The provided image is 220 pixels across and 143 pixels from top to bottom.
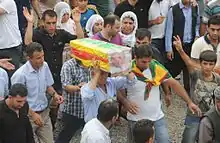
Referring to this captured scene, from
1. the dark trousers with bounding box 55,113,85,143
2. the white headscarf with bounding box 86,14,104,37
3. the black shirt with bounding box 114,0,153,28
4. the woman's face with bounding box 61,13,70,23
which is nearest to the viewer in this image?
the dark trousers with bounding box 55,113,85,143

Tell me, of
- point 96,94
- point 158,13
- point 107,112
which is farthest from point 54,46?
point 107,112

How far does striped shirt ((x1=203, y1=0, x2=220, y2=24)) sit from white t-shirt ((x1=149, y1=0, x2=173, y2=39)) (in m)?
0.64

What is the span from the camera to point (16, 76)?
6.69 meters

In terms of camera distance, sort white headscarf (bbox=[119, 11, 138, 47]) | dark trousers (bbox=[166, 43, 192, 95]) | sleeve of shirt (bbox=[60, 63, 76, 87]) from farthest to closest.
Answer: dark trousers (bbox=[166, 43, 192, 95])
white headscarf (bbox=[119, 11, 138, 47])
sleeve of shirt (bbox=[60, 63, 76, 87])

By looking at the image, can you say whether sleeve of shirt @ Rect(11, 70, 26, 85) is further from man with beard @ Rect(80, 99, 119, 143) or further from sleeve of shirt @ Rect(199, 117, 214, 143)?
sleeve of shirt @ Rect(199, 117, 214, 143)

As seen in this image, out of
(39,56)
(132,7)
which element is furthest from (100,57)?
(132,7)

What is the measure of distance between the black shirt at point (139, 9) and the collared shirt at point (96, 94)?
271cm

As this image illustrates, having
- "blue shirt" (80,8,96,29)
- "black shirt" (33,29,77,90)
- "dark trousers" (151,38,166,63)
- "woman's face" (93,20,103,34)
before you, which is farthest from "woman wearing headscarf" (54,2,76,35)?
"dark trousers" (151,38,166,63)

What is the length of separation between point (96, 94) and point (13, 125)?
3.24ft

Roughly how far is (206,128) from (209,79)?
1018 mm

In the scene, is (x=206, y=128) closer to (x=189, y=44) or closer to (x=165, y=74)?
(x=165, y=74)

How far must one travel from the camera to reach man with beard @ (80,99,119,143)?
535 centimetres

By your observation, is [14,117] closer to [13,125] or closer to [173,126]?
[13,125]

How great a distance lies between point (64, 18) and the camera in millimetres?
8711
